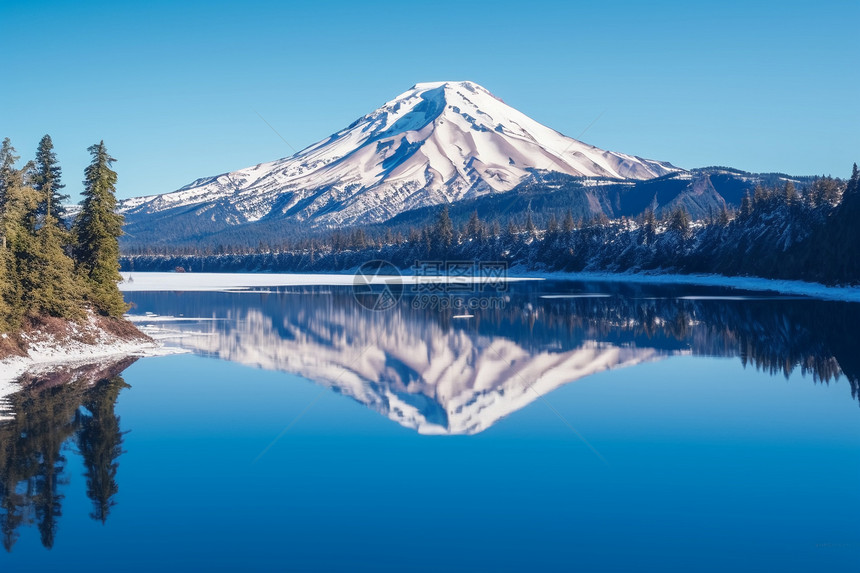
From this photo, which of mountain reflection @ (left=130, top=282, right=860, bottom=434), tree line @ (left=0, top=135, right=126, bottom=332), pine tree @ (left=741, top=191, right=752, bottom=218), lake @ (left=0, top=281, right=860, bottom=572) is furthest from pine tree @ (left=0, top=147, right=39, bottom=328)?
pine tree @ (left=741, top=191, right=752, bottom=218)

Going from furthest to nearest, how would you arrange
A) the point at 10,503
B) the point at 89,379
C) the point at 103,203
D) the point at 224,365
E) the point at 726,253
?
the point at 726,253, the point at 103,203, the point at 224,365, the point at 89,379, the point at 10,503

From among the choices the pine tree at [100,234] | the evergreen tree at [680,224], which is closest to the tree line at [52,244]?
the pine tree at [100,234]

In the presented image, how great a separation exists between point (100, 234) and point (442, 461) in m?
30.5

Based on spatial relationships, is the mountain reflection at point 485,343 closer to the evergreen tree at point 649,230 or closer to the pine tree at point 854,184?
the pine tree at point 854,184

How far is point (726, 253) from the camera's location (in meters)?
134

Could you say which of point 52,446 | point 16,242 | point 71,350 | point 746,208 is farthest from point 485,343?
point 746,208

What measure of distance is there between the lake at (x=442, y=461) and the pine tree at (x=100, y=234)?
6.25 meters

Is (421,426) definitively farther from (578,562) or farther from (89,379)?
(89,379)

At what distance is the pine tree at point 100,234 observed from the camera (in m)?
42.1

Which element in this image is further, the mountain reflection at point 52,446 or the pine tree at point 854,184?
the pine tree at point 854,184

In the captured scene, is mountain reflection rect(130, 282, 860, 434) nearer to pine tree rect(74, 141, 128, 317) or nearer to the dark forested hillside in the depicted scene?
pine tree rect(74, 141, 128, 317)

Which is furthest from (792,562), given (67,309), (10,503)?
(67,309)

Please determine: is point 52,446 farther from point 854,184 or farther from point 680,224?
point 680,224

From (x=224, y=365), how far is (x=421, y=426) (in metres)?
15.4
